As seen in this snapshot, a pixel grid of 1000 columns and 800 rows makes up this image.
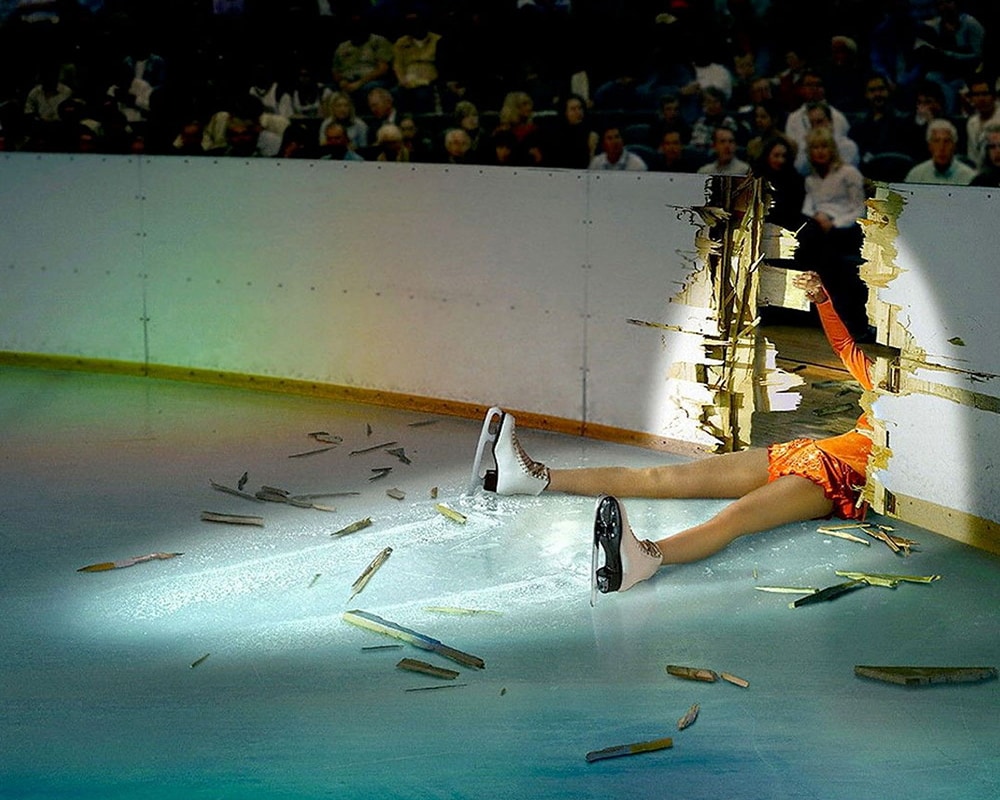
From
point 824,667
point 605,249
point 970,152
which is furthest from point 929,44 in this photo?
point 824,667

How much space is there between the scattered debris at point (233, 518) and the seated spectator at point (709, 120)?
4104mm

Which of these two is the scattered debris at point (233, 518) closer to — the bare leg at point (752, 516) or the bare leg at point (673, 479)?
the bare leg at point (673, 479)

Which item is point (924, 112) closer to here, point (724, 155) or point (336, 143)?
point (724, 155)

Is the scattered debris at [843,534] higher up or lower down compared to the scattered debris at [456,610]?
higher up

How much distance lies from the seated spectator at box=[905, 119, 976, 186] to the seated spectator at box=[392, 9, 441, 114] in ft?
9.84

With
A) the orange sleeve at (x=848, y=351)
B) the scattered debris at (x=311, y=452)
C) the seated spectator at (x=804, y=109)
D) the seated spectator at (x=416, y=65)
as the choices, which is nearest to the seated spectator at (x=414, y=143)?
the seated spectator at (x=416, y=65)

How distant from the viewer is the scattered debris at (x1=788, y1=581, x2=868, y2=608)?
4.31m

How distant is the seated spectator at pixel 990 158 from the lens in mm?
7102

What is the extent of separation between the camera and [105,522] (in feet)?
17.0

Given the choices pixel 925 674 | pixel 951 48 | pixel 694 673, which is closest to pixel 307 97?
pixel 951 48

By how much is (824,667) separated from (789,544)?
1.17 metres

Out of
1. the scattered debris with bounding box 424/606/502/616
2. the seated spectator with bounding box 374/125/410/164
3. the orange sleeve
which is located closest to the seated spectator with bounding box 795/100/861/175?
the seated spectator with bounding box 374/125/410/164

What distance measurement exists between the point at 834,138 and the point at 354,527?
417 centimetres

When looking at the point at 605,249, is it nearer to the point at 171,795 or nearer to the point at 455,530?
the point at 455,530
